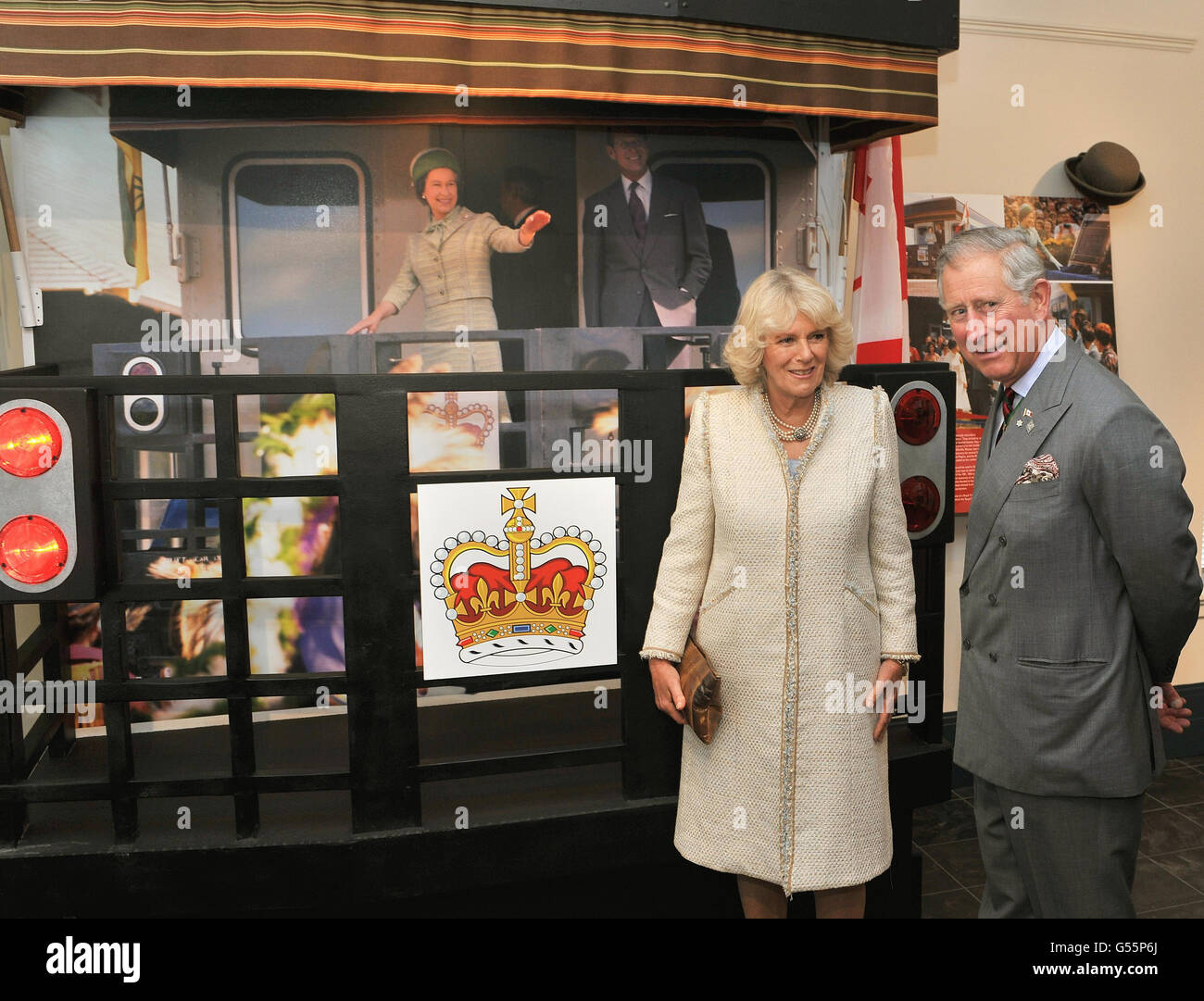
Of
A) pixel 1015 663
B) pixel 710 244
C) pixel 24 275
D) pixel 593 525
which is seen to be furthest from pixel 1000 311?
pixel 24 275

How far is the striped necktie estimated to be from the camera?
219cm

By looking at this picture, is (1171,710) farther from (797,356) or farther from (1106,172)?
(1106,172)

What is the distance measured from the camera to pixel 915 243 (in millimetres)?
4266

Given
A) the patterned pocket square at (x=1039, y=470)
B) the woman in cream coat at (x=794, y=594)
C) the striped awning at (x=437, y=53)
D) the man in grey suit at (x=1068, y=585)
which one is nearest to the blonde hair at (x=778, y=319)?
the woman in cream coat at (x=794, y=594)

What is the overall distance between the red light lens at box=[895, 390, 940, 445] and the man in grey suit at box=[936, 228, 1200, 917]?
2.08 ft

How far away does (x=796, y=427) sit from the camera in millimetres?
2330

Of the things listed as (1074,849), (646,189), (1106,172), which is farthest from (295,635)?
(1106,172)

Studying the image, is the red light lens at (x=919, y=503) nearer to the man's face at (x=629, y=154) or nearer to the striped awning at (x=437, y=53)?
the striped awning at (x=437, y=53)

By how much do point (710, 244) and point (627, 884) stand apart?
2511mm

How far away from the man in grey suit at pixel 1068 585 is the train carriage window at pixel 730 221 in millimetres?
2075

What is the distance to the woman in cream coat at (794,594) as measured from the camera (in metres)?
2.27

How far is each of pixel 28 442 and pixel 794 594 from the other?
173 centimetres

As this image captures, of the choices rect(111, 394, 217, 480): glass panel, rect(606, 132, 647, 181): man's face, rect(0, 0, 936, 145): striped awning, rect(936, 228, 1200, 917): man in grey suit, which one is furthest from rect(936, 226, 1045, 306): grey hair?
rect(111, 394, 217, 480): glass panel

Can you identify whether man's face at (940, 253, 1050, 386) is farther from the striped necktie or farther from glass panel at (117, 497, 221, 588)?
glass panel at (117, 497, 221, 588)
